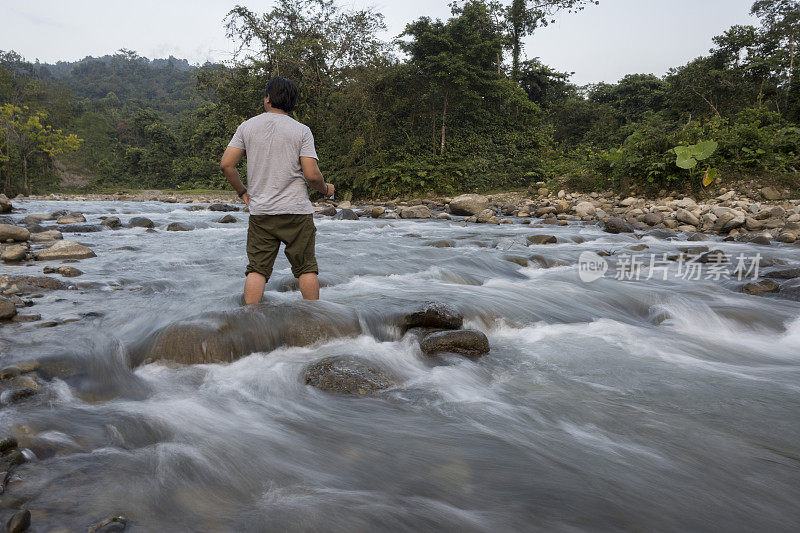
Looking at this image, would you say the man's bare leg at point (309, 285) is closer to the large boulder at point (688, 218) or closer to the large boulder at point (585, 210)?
the large boulder at point (688, 218)

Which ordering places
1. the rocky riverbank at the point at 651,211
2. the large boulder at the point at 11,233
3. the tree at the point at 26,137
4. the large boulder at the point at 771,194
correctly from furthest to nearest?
the tree at the point at 26,137, the large boulder at the point at 771,194, the rocky riverbank at the point at 651,211, the large boulder at the point at 11,233

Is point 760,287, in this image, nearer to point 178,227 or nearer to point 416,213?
point 416,213

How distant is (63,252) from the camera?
6.79m

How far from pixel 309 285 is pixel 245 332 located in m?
0.77

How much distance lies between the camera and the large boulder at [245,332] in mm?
3371

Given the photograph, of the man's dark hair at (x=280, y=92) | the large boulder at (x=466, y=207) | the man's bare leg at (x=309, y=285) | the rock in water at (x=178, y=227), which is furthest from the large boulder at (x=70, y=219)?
the large boulder at (x=466, y=207)

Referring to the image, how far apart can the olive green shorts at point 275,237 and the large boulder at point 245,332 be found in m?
0.42

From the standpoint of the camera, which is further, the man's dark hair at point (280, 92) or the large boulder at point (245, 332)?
the man's dark hair at point (280, 92)

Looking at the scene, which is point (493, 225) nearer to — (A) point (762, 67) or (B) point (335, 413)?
(B) point (335, 413)

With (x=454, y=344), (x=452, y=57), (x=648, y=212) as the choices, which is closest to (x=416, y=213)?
(x=648, y=212)

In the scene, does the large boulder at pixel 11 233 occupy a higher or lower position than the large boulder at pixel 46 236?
higher

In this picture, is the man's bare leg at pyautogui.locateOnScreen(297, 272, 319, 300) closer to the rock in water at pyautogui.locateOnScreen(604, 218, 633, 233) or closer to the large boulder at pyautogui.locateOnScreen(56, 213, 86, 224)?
the rock in water at pyautogui.locateOnScreen(604, 218, 633, 233)

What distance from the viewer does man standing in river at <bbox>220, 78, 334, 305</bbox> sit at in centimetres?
368

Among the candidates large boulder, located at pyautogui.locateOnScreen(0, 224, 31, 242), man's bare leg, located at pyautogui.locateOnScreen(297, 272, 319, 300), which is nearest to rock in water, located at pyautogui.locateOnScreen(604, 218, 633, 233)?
man's bare leg, located at pyautogui.locateOnScreen(297, 272, 319, 300)
